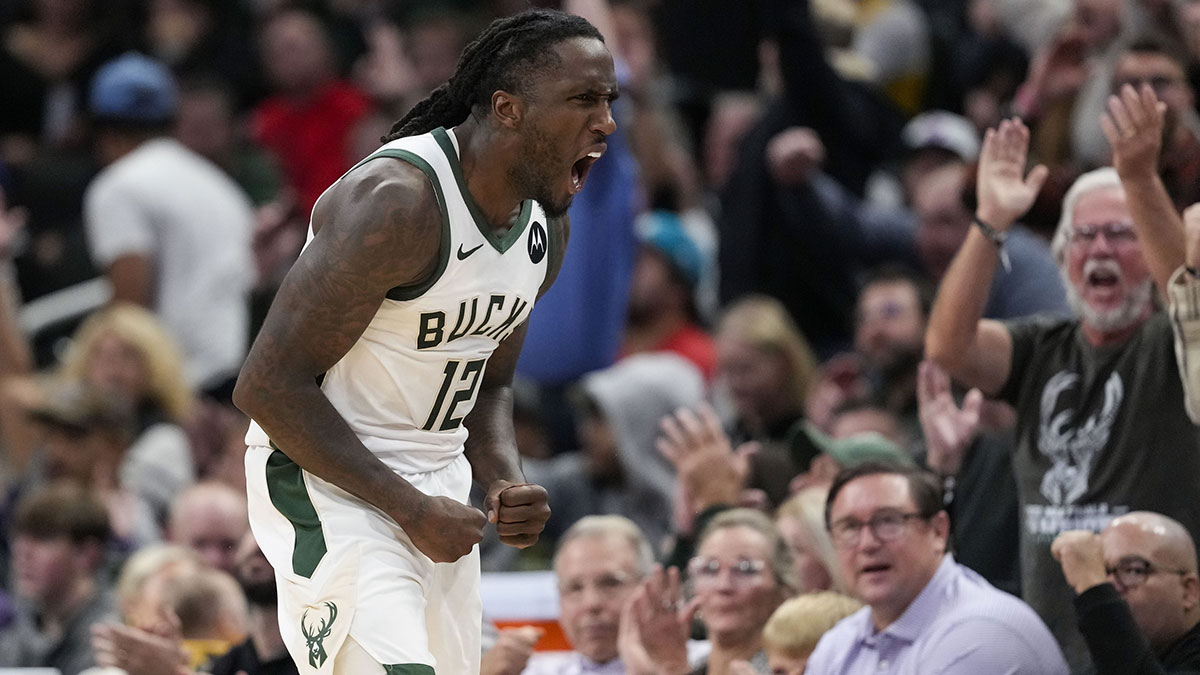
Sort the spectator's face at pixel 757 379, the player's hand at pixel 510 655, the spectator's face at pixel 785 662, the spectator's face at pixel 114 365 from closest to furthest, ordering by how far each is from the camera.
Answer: the player's hand at pixel 510 655 → the spectator's face at pixel 785 662 → the spectator's face at pixel 757 379 → the spectator's face at pixel 114 365

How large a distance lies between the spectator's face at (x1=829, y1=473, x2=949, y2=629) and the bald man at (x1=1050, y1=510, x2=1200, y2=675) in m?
0.36

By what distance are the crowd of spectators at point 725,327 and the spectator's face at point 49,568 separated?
17mm

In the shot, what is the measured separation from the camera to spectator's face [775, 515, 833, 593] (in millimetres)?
5922

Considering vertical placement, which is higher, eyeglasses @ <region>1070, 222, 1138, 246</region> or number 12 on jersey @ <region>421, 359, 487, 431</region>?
eyeglasses @ <region>1070, 222, 1138, 246</region>

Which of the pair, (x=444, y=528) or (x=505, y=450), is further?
(x=505, y=450)

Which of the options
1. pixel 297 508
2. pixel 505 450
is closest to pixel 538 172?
pixel 505 450

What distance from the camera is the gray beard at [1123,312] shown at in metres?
5.43

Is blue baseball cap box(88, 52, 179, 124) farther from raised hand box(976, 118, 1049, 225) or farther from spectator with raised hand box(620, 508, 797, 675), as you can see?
raised hand box(976, 118, 1049, 225)

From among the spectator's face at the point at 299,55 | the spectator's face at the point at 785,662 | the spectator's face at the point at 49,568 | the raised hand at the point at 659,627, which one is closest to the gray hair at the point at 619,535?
the raised hand at the point at 659,627

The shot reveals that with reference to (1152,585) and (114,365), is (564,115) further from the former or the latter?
(114,365)

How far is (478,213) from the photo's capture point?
3930mm

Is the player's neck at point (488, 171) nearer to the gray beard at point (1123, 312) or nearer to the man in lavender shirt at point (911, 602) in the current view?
the man in lavender shirt at point (911, 602)

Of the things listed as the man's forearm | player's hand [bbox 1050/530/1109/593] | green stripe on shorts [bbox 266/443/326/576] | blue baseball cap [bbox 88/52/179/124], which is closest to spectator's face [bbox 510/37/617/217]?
green stripe on shorts [bbox 266/443/326/576]

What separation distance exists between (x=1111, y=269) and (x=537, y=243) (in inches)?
82.6
